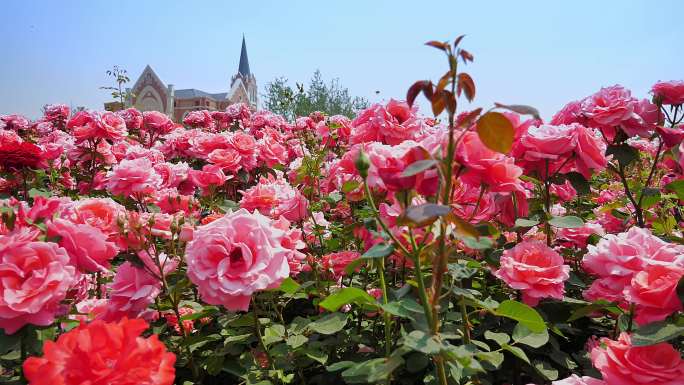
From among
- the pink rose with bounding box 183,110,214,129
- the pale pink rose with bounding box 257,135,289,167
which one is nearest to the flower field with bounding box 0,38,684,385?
the pale pink rose with bounding box 257,135,289,167

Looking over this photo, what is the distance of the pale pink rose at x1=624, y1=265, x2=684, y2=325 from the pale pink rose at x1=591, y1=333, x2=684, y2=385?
10cm

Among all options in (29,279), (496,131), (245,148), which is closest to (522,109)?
(496,131)

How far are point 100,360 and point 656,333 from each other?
1049mm

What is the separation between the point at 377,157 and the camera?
2.88 ft

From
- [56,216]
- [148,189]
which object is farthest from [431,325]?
[148,189]

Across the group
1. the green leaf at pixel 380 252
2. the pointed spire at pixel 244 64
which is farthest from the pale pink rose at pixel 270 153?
the pointed spire at pixel 244 64

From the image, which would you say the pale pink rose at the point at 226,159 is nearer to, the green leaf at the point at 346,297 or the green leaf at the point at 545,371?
the green leaf at the point at 346,297

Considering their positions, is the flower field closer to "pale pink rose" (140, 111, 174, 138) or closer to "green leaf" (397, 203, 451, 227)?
"green leaf" (397, 203, 451, 227)

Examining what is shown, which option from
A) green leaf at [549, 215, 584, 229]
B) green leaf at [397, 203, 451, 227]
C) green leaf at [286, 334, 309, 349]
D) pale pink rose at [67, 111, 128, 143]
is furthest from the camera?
pale pink rose at [67, 111, 128, 143]

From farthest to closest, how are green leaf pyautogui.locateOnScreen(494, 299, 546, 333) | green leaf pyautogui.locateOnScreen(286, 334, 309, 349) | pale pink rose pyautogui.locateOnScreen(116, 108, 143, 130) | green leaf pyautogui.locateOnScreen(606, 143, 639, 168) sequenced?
pale pink rose pyautogui.locateOnScreen(116, 108, 143, 130)
green leaf pyautogui.locateOnScreen(606, 143, 639, 168)
green leaf pyautogui.locateOnScreen(286, 334, 309, 349)
green leaf pyautogui.locateOnScreen(494, 299, 546, 333)

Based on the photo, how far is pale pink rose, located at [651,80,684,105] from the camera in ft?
5.84

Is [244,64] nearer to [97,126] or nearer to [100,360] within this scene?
[97,126]

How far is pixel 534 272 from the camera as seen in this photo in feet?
4.28

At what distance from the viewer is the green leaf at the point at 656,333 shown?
0.88 meters
